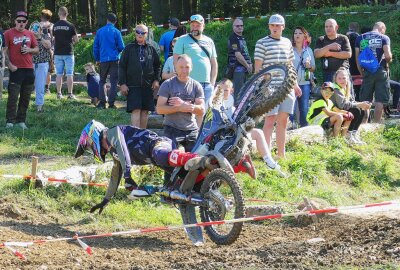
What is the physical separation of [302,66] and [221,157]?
6144mm

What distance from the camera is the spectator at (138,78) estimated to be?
13.1 metres

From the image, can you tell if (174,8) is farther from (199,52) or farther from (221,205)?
(221,205)

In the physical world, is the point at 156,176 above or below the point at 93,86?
below

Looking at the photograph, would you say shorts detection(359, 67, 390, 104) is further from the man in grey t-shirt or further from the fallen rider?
the fallen rider

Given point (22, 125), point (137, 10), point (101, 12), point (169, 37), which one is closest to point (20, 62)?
point (22, 125)

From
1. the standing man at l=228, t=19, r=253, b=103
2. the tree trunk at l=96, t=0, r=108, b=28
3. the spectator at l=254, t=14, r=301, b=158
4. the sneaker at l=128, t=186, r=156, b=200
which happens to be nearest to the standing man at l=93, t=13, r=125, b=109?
the standing man at l=228, t=19, r=253, b=103

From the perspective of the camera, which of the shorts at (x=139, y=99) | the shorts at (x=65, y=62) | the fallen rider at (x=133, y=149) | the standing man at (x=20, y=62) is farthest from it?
the shorts at (x=65, y=62)

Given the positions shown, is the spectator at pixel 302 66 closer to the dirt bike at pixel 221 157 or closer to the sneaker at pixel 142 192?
the dirt bike at pixel 221 157

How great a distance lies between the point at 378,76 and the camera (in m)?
16.4

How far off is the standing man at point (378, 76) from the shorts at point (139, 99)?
5104 mm

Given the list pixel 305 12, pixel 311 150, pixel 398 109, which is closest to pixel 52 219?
pixel 311 150

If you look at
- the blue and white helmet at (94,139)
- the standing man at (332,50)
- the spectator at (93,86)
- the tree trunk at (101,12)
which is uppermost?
the tree trunk at (101,12)

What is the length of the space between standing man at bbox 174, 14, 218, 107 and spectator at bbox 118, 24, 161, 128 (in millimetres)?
1163

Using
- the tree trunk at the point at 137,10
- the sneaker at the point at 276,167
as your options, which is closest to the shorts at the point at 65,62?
the sneaker at the point at 276,167
